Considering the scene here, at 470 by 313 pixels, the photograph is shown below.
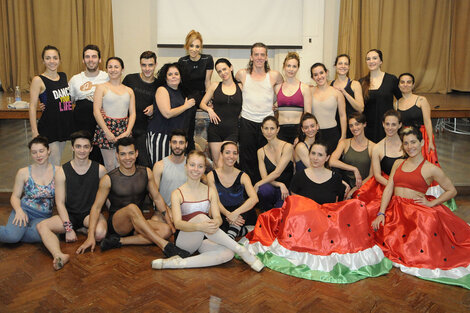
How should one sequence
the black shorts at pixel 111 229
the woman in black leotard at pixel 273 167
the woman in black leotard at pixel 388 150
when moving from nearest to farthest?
the black shorts at pixel 111 229
the woman in black leotard at pixel 388 150
the woman in black leotard at pixel 273 167

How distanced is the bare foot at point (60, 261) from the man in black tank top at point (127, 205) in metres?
0.16

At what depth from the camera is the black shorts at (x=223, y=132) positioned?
410cm

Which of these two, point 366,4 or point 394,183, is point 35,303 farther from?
point 366,4

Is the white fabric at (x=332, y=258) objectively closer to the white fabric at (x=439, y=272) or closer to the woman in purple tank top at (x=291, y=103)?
the white fabric at (x=439, y=272)

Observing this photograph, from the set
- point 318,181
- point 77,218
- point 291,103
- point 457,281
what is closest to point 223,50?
point 291,103

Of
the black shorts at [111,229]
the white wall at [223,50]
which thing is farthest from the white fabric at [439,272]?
the white wall at [223,50]

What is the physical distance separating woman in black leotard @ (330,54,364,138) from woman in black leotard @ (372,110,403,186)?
471mm

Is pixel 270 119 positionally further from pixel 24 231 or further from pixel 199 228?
pixel 24 231

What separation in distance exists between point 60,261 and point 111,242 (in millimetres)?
396

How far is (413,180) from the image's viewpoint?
3.34m

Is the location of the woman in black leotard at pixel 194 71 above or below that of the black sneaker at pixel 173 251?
above

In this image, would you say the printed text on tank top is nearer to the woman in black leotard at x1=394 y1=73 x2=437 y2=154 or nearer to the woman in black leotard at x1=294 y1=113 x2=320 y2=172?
the woman in black leotard at x1=294 y1=113 x2=320 y2=172

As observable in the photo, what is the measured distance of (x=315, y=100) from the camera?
13.5ft

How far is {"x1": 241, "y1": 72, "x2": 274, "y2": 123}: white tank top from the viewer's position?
4105mm
